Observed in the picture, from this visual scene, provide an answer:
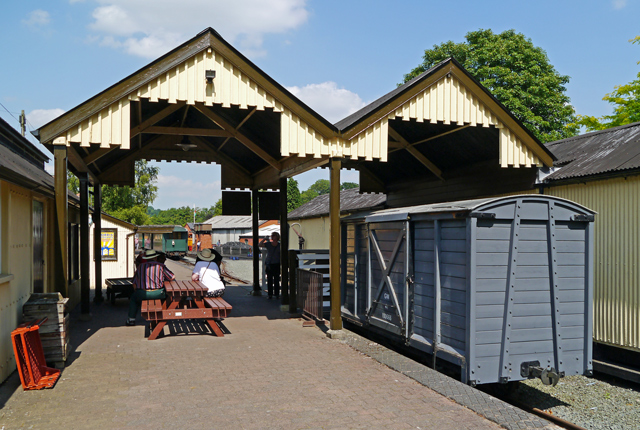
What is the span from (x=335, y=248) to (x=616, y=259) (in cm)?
476

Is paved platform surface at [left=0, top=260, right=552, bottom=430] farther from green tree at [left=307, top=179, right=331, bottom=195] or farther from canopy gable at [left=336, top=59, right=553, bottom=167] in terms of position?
green tree at [left=307, top=179, right=331, bottom=195]

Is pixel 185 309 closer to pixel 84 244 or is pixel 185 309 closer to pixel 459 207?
pixel 84 244

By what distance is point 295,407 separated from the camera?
5402 mm

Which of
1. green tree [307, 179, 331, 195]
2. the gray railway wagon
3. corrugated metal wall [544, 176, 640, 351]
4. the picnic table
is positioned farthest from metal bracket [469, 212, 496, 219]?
green tree [307, 179, 331, 195]

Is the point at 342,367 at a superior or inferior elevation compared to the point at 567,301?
inferior

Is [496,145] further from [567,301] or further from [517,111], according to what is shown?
[517,111]

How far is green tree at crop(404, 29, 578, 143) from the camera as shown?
28500 millimetres

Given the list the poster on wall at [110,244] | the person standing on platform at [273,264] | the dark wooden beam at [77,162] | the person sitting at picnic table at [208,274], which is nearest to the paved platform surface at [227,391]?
the person sitting at picnic table at [208,274]

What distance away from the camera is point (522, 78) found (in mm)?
29094

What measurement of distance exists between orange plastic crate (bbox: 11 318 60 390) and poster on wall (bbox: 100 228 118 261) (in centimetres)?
1446

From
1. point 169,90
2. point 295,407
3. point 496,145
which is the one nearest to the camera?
point 295,407

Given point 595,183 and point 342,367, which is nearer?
point 342,367

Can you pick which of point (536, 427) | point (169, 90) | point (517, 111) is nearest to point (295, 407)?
point (536, 427)

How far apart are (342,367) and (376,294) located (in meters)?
2.07
